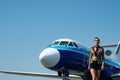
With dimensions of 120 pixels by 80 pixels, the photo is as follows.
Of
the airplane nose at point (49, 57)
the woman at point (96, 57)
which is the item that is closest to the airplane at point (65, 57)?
the airplane nose at point (49, 57)

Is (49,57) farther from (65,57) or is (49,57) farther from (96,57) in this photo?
(96,57)

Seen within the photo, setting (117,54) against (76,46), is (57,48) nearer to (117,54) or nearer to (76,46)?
(76,46)

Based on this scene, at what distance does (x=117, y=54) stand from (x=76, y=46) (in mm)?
14269

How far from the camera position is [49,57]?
20266mm

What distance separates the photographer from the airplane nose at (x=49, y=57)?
20.3 meters

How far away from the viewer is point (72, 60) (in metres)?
22.5

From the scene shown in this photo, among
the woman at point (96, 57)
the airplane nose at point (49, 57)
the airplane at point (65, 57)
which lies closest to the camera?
the woman at point (96, 57)

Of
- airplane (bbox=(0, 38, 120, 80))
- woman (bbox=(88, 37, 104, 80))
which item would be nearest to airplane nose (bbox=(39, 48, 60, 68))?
airplane (bbox=(0, 38, 120, 80))

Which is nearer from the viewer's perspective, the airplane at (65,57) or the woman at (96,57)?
the woman at (96,57)

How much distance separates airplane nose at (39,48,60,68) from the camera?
20.3m

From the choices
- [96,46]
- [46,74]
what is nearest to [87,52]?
[46,74]

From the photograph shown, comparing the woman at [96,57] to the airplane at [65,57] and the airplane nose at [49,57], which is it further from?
the airplane nose at [49,57]

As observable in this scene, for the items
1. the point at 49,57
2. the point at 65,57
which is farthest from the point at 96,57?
the point at 65,57

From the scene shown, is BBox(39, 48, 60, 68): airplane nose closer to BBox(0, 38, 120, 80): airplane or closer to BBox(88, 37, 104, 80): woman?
BBox(0, 38, 120, 80): airplane
